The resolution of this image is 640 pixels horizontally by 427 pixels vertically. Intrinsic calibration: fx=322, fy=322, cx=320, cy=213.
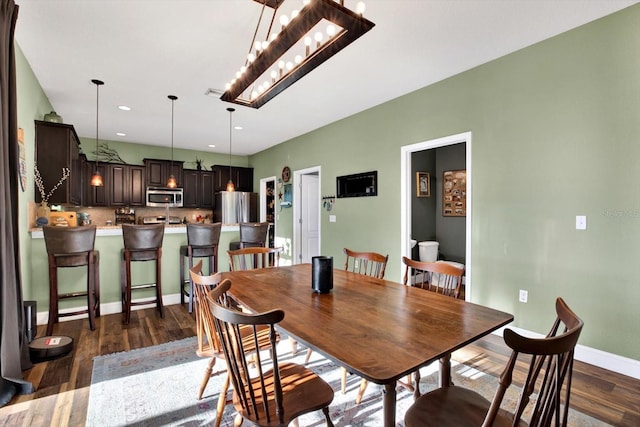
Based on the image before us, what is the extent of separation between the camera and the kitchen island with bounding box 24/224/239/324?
128 inches

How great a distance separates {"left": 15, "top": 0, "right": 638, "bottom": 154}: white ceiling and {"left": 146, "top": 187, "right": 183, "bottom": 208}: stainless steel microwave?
223 cm

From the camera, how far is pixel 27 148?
126 inches

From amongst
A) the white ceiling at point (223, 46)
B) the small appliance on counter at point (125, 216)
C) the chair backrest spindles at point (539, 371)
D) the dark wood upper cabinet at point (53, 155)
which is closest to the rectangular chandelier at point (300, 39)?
the white ceiling at point (223, 46)

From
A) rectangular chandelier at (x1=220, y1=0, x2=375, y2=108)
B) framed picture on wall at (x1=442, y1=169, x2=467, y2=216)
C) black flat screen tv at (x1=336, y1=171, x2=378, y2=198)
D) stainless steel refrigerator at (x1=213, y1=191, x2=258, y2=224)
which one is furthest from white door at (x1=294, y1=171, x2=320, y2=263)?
rectangular chandelier at (x1=220, y1=0, x2=375, y2=108)

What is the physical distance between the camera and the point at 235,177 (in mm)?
7559

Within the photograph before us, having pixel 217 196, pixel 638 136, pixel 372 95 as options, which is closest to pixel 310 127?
pixel 372 95

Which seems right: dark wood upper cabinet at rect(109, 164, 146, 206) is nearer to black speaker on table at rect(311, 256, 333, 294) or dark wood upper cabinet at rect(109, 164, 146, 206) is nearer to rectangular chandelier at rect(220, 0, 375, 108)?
rectangular chandelier at rect(220, 0, 375, 108)

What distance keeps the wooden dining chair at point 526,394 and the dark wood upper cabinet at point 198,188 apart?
6653 mm

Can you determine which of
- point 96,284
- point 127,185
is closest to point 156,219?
point 127,185

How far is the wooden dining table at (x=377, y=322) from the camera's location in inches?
41.0

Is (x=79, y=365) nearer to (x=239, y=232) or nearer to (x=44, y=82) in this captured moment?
(x=239, y=232)

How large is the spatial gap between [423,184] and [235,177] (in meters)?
4.31

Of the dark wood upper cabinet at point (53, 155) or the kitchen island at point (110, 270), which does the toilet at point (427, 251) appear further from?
the dark wood upper cabinet at point (53, 155)

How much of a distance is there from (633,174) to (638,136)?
0.88 ft
